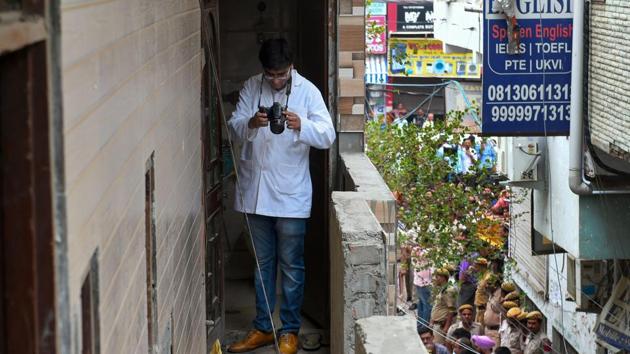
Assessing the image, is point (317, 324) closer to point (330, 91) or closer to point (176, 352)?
point (330, 91)

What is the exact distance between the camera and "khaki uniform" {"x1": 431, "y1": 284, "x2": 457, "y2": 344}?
16297 mm

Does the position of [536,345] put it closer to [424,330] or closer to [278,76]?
Answer: [424,330]

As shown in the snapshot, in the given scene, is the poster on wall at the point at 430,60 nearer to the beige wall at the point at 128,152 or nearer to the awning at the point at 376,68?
the awning at the point at 376,68

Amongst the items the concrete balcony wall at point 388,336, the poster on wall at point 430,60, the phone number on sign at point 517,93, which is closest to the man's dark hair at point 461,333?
the phone number on sign at point 517,93

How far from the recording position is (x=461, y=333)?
15461 mm

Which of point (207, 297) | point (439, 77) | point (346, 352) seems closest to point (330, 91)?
point (207, 297)

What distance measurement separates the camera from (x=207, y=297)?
25.1 ft

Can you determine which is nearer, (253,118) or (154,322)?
A: (154,322)

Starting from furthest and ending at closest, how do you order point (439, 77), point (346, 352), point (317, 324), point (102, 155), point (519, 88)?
1. point (439, 77)
2. point (519, 88)
3. point (317, 324)
4. point (346, 352)
5. point (102, 155)

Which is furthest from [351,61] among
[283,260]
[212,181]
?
[283,260]

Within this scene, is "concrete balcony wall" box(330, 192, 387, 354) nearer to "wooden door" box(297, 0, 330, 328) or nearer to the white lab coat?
the white lab coat

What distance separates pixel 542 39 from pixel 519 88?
24.5 inches

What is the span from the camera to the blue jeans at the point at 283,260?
7.64 m

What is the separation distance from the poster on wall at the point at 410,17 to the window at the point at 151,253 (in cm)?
3714
